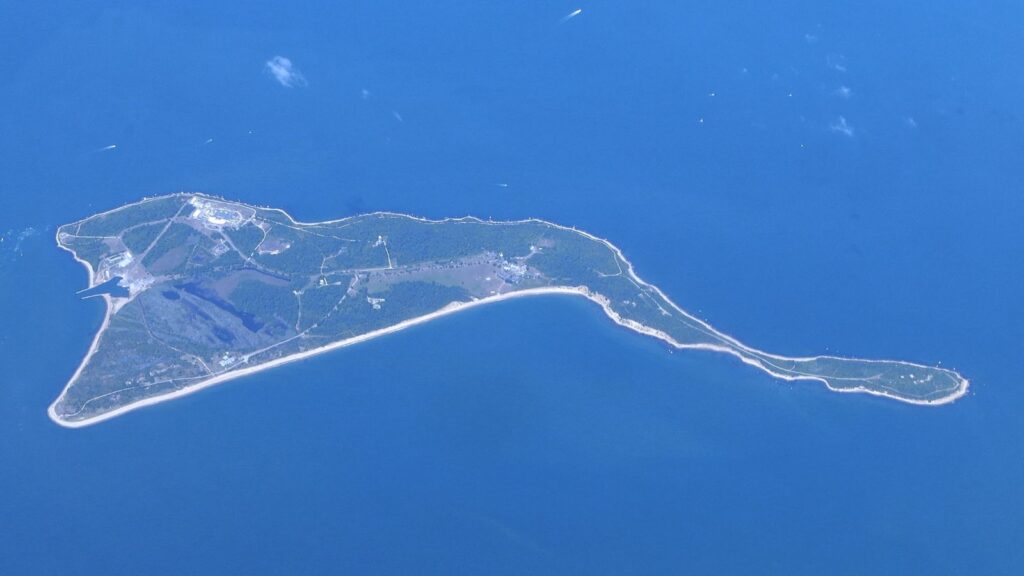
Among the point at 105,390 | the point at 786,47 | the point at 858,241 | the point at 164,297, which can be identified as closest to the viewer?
the point at 105,390

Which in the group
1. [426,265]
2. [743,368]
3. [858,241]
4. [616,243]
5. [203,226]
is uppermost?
[858,241]

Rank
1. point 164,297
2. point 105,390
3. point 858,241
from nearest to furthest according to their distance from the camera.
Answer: point 105,390 < point 164,297 < point 858,241

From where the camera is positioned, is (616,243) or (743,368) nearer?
(743,368)

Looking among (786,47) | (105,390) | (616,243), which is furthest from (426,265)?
(786,47)

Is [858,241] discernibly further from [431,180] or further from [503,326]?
[431,180]

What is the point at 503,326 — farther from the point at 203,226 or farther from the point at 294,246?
the point at 203,226

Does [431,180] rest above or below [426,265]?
above
